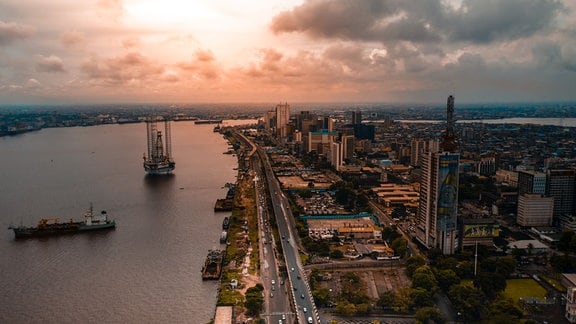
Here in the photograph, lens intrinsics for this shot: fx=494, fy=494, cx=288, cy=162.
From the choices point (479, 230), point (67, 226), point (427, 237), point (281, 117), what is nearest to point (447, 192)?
point (427, 237)

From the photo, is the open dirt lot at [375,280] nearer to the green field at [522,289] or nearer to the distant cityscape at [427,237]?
the distant cityscape at [427,237]

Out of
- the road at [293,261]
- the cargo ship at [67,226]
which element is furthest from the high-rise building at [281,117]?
the cargo ship at [67,226]

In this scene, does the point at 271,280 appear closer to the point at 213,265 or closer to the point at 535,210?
the point at 213,265

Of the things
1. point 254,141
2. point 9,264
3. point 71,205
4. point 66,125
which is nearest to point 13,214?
point 71,205

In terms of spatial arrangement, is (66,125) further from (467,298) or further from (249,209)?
(467,298)

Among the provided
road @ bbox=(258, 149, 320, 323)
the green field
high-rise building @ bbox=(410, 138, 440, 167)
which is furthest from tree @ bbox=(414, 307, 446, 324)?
high-rise building @ bbox=(410, 138, 440, 167)
